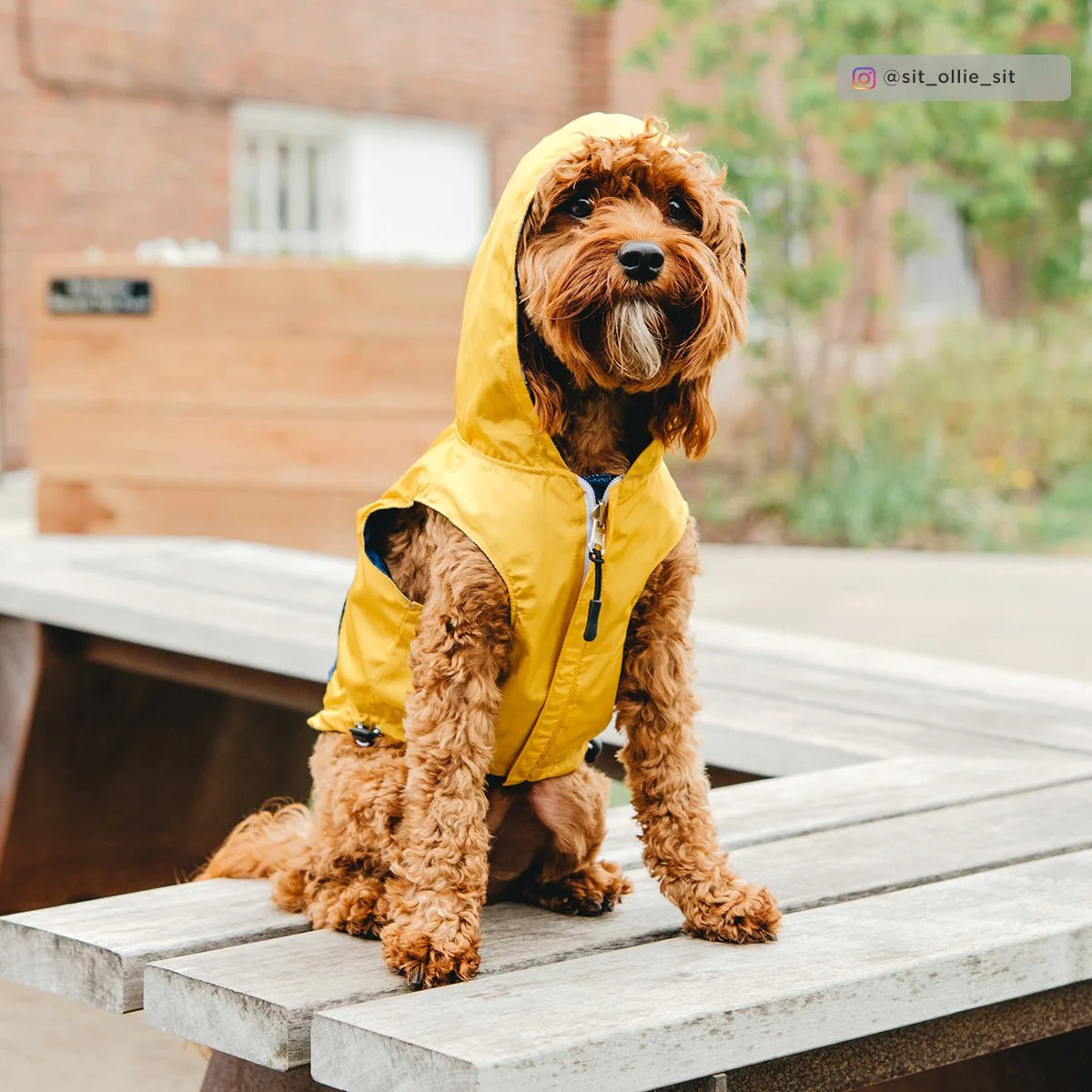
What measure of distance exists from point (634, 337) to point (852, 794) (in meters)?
1.39

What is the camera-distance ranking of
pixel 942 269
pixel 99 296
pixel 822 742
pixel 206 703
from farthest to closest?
pixel 942 269, pixel 99 296, pixel 206 703, pixel 822 742

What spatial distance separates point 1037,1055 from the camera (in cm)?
332

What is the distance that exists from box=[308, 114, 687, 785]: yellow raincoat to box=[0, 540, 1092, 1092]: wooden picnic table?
0.36 meters

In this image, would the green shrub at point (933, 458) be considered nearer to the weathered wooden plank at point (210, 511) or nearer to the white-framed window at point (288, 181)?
the weathered wooden plank at point (210, 511)

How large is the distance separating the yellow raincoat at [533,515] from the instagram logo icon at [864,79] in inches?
97.3

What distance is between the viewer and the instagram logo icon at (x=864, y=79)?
4641 millimetres

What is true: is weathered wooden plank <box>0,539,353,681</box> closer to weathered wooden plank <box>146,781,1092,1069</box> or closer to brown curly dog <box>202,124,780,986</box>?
weathered wooden plank <box>146,781,1092,1069</box>

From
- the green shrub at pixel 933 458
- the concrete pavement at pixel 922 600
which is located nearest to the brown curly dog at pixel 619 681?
the concrete pavement at pixel 922 600

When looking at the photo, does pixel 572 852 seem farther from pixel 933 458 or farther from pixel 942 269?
pixel 942 269

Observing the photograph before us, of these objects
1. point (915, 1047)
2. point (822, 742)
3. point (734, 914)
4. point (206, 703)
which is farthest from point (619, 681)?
point (206, 703)

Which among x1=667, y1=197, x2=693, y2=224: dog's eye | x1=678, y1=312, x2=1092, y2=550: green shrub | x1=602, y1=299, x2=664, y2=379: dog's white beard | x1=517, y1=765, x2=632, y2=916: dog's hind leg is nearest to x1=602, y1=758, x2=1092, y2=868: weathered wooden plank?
x1=517, y1=765, x2=632, y2=916: dog's hind leg

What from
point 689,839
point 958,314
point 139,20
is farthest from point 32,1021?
point 958,314

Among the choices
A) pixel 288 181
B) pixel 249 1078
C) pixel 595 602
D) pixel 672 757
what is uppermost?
pixel 288 181

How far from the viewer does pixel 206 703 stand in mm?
5391
